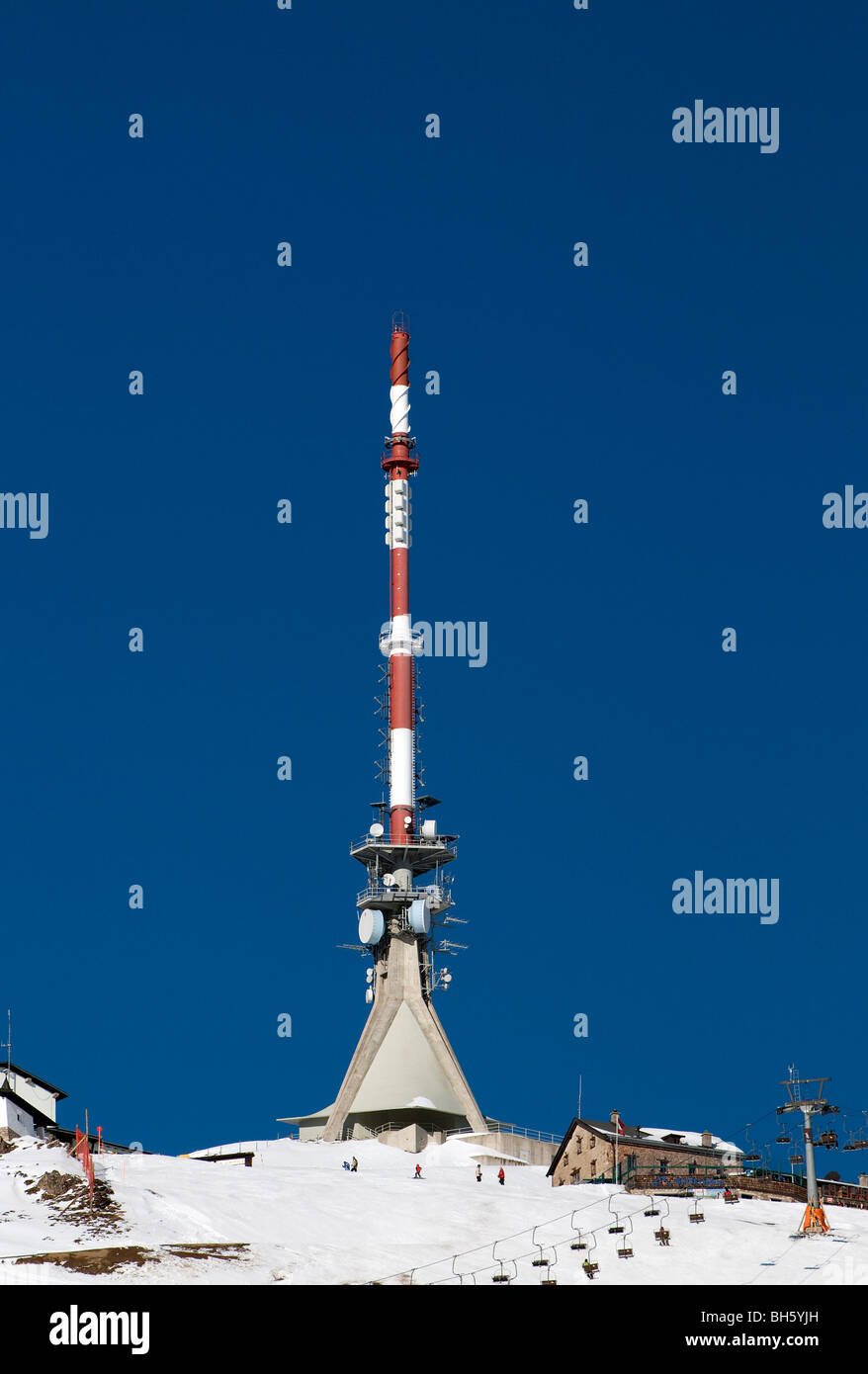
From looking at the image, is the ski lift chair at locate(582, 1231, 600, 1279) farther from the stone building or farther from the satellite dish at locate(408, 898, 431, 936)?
the satellite dish at locate(408, 898, 431, 936)

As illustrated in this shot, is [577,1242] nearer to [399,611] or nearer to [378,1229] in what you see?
[378,1229]

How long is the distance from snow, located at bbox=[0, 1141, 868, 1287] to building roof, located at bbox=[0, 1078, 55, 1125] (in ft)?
17.9

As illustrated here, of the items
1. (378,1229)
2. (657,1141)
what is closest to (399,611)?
(657,1141)

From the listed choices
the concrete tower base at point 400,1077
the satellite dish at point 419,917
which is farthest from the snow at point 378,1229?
the satellite dish at point 419,917

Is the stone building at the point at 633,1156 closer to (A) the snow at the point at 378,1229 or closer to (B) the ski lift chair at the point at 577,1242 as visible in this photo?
(A) the snow at the point at 378,1229

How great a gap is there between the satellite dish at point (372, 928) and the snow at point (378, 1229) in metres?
31.2

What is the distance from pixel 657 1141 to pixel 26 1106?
1129 inches

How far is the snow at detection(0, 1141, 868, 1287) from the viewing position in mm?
57312

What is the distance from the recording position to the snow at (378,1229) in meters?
57.3

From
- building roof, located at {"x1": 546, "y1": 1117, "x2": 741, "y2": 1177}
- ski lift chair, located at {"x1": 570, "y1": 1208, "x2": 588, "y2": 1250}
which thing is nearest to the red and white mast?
building roof, located at {"x1": 546, "y1": 1117, "x2": 741, "y2": 1177}
